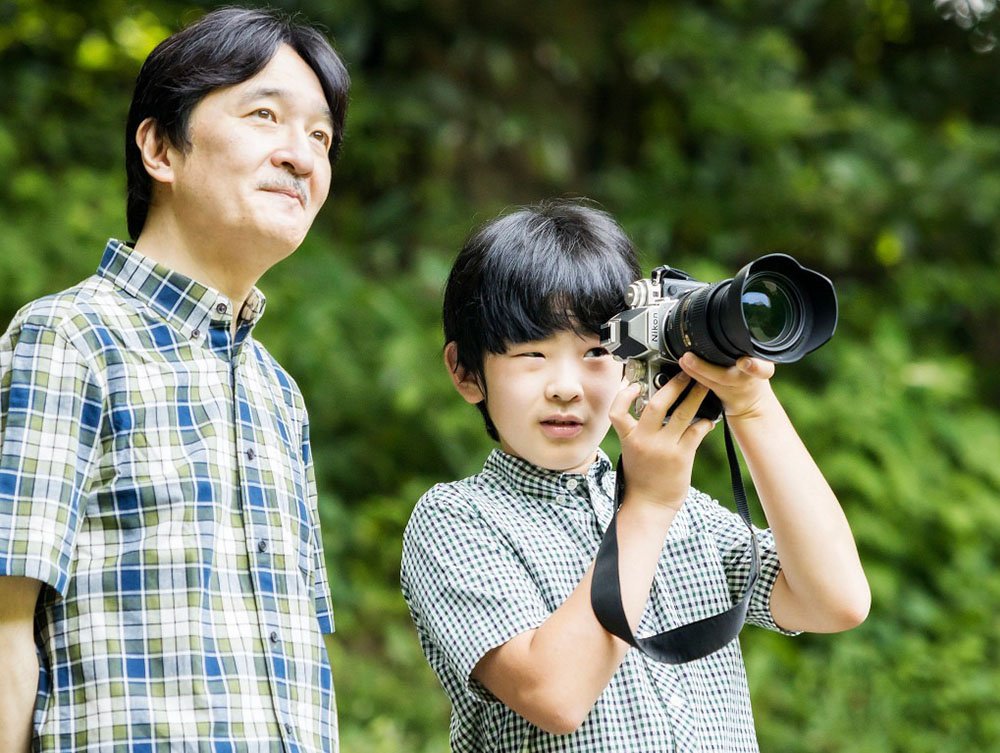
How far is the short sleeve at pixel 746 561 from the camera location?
1669 mm

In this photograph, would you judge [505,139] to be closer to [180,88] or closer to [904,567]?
[904,567]

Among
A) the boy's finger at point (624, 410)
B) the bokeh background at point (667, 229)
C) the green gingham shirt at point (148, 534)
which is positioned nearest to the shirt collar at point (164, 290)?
the green gingham shirt at point (148, 534)

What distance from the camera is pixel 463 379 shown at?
1.75 metres

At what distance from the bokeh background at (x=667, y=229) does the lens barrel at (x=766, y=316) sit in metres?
2.48

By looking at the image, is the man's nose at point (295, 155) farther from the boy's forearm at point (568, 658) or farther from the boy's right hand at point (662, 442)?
the boy's forearm at point (568, 658)

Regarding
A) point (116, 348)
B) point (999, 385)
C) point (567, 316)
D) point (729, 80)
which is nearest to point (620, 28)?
point (729, 80)

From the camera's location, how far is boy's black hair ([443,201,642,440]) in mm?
1647

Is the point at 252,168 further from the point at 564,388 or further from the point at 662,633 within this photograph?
the point at 662,633

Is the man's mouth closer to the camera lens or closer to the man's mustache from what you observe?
the man's mustache

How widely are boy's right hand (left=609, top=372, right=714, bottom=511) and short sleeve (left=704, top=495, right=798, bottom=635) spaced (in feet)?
0.58

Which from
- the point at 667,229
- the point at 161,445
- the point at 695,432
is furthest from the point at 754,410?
the point at 667,229

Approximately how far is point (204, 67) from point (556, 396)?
63 cm

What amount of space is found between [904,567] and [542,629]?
10.7ft

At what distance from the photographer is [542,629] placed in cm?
147
